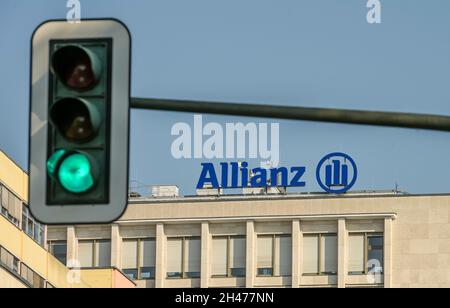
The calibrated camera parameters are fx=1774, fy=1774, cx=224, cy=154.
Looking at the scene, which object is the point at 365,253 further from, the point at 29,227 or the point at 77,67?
the point at 77,67

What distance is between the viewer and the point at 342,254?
102250 mm

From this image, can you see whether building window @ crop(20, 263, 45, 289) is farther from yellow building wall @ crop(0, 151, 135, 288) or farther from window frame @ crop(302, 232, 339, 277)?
window frame @ crop(302, 232, 339, 277)

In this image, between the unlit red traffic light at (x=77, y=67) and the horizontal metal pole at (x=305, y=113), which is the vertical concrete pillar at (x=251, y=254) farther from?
the unlit red traffic light at (x=77, y=67)

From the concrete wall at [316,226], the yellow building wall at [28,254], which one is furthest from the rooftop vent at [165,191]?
the yellow building wall at [28,254]

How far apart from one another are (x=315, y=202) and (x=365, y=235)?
136 inches

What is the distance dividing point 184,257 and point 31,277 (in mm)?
44154

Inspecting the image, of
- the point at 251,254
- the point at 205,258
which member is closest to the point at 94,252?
the point at 205,258

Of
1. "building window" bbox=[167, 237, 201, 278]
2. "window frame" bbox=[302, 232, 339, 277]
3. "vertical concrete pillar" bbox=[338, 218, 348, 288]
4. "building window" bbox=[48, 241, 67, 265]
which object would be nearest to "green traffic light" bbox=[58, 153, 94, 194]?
"vertical concrete pillar" bbox=[338, 218, 348, 288]

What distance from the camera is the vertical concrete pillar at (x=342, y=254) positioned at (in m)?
101

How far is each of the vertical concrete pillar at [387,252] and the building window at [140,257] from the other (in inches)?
555

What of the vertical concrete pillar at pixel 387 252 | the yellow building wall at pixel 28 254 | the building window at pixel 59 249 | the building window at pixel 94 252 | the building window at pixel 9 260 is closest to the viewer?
the building window at pixel 9 260

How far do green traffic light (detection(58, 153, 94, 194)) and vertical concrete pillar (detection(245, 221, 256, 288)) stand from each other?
297 ft

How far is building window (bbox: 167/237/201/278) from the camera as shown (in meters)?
105
